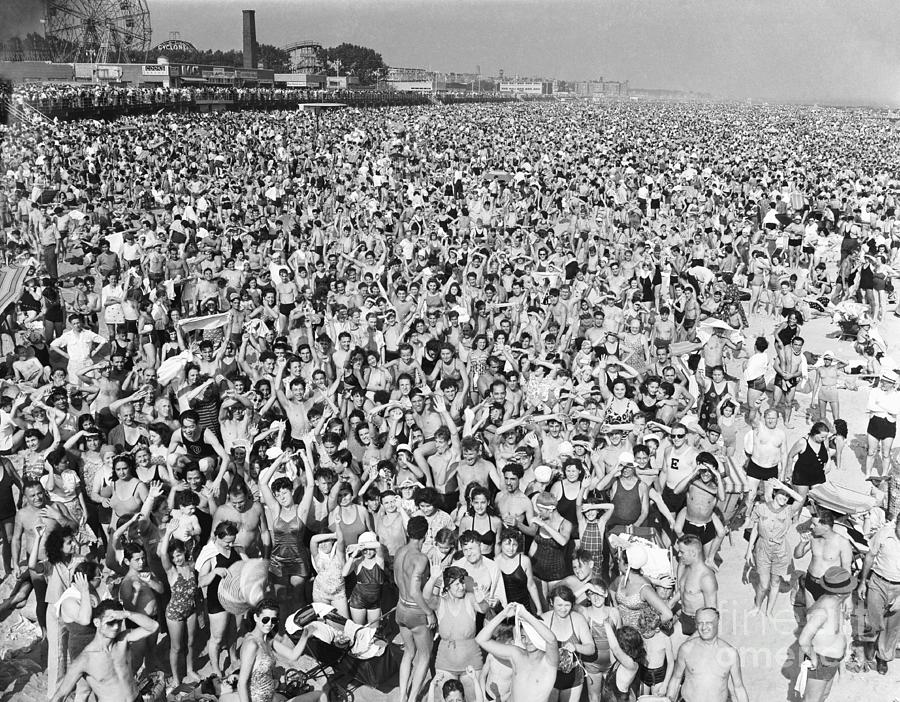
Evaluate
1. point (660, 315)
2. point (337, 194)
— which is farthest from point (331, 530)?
point (337, 194)

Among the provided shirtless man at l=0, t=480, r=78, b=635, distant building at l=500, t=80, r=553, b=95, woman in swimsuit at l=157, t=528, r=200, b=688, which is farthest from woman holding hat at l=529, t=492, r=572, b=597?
distant building at l=500, t=80, r=553, b=95

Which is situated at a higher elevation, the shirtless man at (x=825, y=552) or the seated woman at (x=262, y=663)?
the shirtless man at (x=825, y=552)

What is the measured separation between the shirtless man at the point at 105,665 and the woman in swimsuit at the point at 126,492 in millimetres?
1261

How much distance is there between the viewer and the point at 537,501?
5094 mm

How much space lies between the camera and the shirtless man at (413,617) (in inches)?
177

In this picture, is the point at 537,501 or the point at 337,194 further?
the point at 337,194

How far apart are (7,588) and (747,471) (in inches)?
212

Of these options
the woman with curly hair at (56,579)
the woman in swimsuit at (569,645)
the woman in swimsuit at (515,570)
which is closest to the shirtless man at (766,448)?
the woman in swimsuit at (515,570)

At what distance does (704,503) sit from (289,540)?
2.64m

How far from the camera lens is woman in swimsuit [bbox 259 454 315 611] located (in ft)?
16.5

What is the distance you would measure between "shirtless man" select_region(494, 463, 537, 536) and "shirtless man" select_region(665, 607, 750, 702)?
1.30 meters

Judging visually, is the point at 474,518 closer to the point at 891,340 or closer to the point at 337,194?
the point at 891,340

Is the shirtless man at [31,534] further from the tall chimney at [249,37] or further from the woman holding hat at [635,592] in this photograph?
the tall chimney at [249,37]

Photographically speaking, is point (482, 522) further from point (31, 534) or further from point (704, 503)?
point (31, 534)
